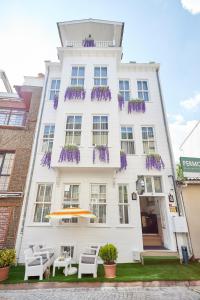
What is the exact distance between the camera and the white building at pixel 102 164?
27.5ft

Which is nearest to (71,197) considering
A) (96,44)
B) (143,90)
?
(143,90)

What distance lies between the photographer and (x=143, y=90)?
11906 mm

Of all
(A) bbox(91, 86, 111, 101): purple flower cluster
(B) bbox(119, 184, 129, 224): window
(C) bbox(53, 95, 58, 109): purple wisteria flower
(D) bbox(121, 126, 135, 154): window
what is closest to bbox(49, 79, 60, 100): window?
(C) bbox(53, 95, 58, 109): purple wisteria flower

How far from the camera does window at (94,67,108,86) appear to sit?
1133 cm

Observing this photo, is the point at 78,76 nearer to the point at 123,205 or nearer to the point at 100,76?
the point at 100,76

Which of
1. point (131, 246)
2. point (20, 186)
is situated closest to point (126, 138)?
point (131, 246)

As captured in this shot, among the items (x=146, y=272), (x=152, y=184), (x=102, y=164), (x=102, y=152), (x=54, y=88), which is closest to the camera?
(x=146, y=272)

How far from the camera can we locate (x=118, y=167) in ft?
28.8

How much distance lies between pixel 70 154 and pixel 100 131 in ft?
7.54

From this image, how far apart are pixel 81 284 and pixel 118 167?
5017mm

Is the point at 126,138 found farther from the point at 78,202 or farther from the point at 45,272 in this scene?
the point at 45,272

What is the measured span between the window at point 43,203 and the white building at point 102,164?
0.8 inches

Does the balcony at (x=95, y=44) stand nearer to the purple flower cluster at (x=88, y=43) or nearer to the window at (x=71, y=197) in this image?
the purple flower cluster at (x=88, y=43)

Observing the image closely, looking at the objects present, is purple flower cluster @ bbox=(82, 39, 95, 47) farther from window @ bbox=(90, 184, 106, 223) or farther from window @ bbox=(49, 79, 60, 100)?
window @ bbox=(90, 184, 106, 223)
